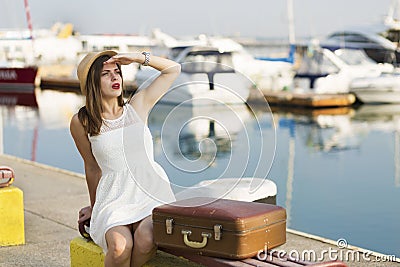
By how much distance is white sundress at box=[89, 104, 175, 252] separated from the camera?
11.4 feet

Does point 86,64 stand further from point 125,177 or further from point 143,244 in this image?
point 143,244

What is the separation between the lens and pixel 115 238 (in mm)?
3371

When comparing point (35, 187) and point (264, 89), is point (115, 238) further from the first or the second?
point (264, 89)

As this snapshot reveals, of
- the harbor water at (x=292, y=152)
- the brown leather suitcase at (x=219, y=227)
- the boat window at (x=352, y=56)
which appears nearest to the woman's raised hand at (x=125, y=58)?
the harbor water at (x=292, y=152)

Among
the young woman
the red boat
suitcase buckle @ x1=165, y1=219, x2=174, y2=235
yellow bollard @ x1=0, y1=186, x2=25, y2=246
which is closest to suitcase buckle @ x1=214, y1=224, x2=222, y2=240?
suitcase buckle @ x1=165, y1=219, x2=174, y2=235

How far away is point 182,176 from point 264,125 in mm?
560

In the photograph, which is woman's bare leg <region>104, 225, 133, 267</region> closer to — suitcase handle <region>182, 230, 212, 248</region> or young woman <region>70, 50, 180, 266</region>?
young woman <region>70, 50, 180, 266</region>

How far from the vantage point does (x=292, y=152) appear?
1492 cm

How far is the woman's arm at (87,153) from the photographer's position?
3.68 meters

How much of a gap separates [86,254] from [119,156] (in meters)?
0.63

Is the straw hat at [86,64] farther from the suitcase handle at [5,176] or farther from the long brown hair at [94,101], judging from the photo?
the suitcase handle at [5,176]

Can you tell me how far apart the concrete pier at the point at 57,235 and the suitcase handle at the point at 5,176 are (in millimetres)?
430

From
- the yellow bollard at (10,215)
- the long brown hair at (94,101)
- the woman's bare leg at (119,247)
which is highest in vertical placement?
the long brown hair at (94,101)

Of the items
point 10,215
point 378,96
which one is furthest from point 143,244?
point 378,96
